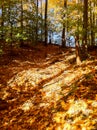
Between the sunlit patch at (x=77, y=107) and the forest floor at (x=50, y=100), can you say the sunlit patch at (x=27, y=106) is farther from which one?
the sunlit patch at (x=77, y=107)

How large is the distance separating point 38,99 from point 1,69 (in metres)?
6.15

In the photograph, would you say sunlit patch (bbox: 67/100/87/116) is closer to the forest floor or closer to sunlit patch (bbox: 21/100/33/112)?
the forest floor

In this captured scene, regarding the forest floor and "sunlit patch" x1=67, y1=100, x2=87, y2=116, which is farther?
"sunlit patch" x1=67, y1=100, x2=87, y2=116

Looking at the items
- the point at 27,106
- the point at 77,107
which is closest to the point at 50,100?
the point at 27,106

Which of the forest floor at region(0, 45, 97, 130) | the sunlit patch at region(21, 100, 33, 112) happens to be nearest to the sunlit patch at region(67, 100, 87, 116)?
the forest floor at region(0, 45, 97, 130)

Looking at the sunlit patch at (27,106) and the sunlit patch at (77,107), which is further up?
the sunlit patch at (77,107)

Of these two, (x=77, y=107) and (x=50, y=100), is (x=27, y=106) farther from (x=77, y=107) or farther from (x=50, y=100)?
(x=77, y=107)

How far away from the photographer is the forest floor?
7160 mm

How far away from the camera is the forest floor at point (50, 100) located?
23.5 feet

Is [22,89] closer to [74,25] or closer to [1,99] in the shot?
[1,99]

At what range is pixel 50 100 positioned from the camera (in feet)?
29.0

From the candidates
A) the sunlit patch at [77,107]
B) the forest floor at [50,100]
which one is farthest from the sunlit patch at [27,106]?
the sunlit patch at [77,107]

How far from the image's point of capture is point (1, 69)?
14750 mm

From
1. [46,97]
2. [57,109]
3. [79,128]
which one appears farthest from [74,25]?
[79,128]
